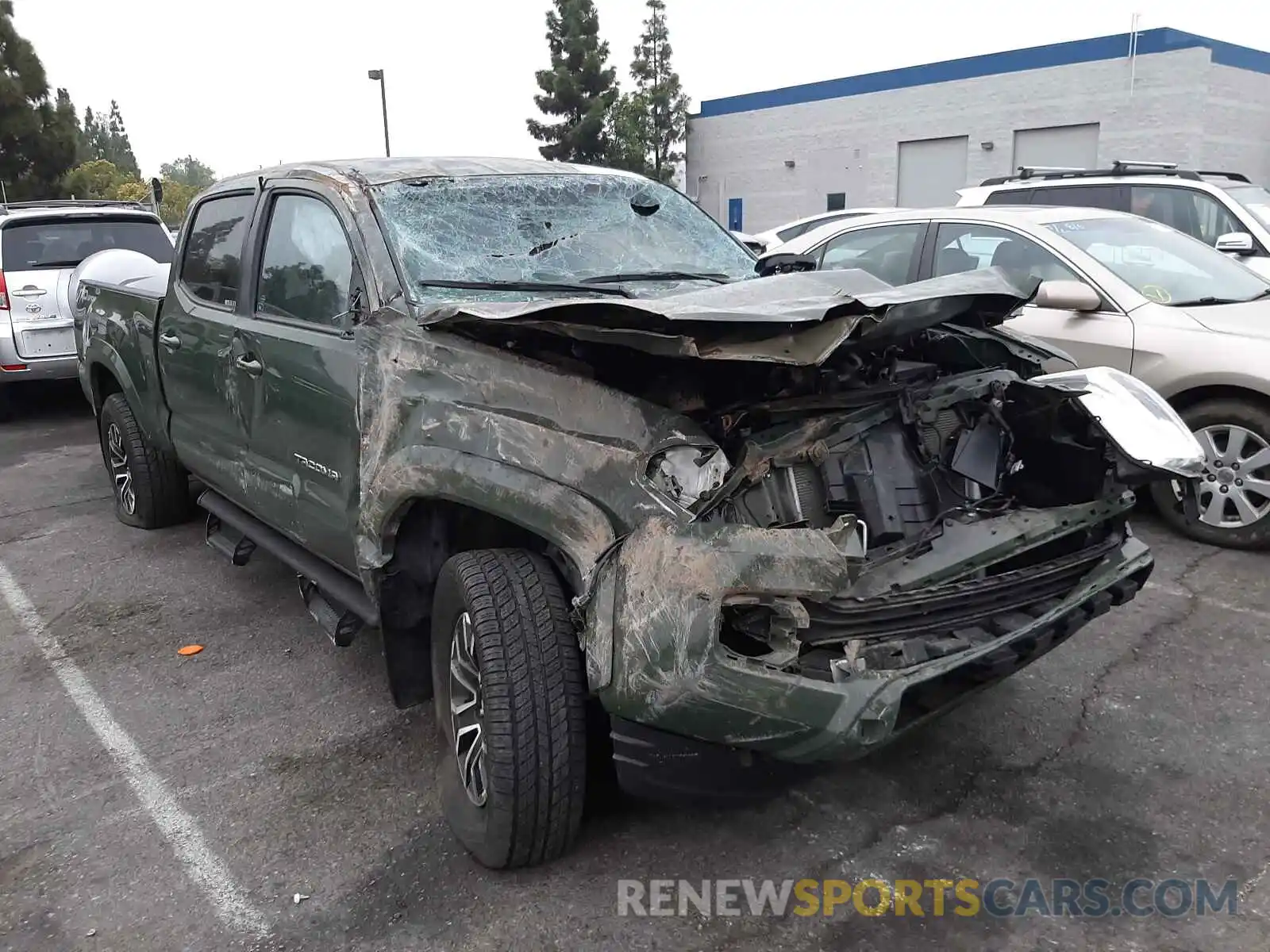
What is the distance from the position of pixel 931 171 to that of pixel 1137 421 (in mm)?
24942

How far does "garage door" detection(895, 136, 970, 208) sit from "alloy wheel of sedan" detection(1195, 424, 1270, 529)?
21.5 meters

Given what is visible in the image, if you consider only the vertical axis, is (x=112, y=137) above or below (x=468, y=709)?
above

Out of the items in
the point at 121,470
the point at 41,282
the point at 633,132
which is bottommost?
the point at 121,470

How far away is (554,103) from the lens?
36938 millimetres

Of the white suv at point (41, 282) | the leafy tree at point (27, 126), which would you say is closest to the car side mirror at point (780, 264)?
the white suv at point (41, 282)

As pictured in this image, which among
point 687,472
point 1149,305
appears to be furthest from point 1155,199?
point 687,472

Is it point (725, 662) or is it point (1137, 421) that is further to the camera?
point (1137, 421)

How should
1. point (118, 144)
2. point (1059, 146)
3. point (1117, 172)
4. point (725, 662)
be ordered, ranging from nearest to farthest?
point (725, 662)
point (1117, 172)
point (1059, 146)
point (118, 144)

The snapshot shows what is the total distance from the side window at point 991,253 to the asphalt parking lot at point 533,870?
2.11 m

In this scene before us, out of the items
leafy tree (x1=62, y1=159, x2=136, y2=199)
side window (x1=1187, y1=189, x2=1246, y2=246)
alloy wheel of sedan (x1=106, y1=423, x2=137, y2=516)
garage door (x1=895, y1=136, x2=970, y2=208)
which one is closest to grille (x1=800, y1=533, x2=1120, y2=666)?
alloy wheel of sedan (x1=106, y1=423, x2=137, y2=516)

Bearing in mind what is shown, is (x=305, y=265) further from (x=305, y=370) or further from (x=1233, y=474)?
(x=1233, y=474)

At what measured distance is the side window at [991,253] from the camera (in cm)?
564

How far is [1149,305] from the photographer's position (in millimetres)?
5316

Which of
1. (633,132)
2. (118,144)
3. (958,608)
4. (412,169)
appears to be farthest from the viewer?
(118,144)
